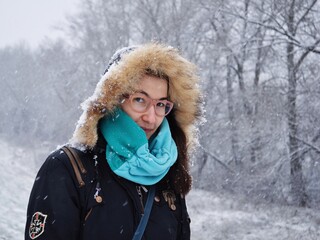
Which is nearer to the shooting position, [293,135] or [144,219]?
[144,219]

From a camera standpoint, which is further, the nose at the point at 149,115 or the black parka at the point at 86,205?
the nose at the point at 149,115

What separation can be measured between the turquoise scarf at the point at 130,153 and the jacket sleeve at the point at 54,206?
0.77 ft

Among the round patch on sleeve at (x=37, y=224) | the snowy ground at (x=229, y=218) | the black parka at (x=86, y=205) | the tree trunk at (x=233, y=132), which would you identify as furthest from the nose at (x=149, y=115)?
the tree trunk at (x=233, y=132)

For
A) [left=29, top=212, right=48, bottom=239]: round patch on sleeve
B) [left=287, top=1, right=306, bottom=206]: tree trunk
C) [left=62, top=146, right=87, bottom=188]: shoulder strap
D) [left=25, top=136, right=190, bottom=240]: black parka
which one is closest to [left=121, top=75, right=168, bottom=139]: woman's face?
[left=25, top=136, right=190, bottom=240]: black parka

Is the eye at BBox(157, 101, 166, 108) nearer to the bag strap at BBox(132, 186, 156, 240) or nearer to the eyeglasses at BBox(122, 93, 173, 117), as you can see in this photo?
the eyeglasses at BBox(122, 93, 173, 117)

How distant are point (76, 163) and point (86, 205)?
189 millimetres

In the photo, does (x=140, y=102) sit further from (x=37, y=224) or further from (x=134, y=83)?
(x=37, y=224)

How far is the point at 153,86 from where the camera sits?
2037 mm

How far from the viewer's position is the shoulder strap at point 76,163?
5.62 feet

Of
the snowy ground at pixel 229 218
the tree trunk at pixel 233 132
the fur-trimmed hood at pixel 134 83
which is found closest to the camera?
the fur-trimmed hood at pixel 134 83

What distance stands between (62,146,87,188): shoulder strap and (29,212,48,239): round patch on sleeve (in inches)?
7.9

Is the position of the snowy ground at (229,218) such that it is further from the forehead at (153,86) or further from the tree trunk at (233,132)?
the forehead at (153,86)

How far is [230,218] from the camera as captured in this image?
9375 millimetres

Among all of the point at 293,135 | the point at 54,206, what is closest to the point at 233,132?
the point at 293,135
